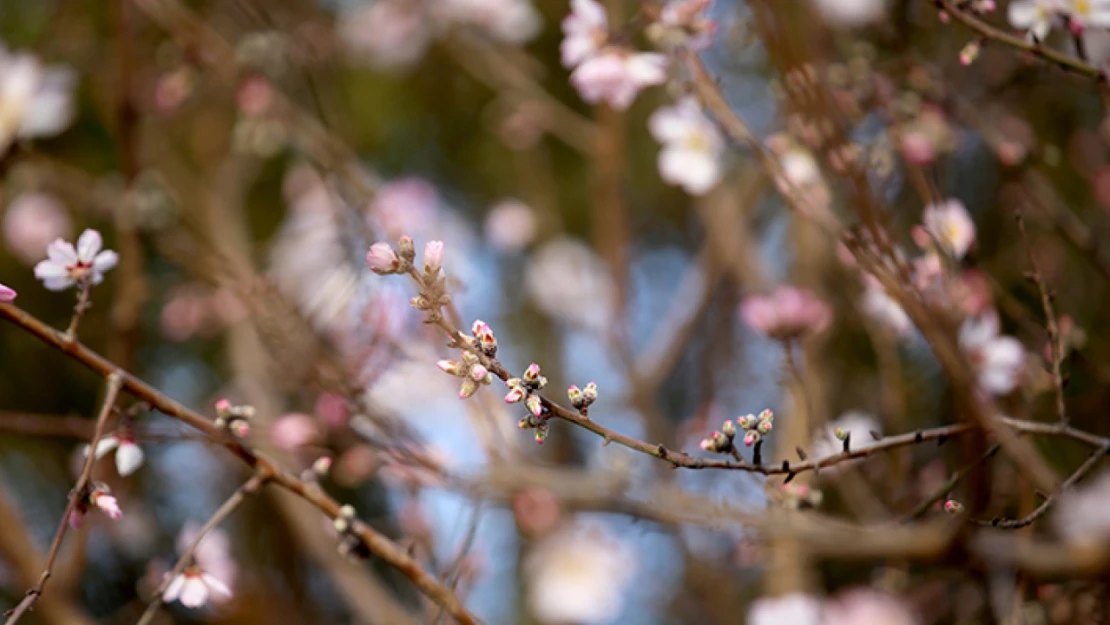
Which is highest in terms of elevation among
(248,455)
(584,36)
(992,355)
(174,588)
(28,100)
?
(28,100)

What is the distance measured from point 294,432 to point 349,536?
22.0 inches

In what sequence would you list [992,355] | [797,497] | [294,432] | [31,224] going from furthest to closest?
[31,224] < [294,432] < [992,355] < [797,497]

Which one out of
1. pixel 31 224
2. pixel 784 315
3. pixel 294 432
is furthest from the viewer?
pixel 31 224

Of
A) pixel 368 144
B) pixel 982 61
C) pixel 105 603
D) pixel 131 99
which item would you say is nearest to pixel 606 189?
pixel 982 61

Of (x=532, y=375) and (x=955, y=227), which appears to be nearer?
(x=532, y=375)

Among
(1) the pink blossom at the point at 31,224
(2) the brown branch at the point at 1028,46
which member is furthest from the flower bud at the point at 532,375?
(1) the pink blossom at the point at 31,224

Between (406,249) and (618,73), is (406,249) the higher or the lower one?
the lower one

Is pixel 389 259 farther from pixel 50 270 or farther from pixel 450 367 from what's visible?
pixel 50 270

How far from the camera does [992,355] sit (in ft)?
3.50

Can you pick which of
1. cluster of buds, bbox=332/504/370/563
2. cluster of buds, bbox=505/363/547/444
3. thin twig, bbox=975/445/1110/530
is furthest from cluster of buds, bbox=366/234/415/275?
thin twig, bbox=975/445/1110/530

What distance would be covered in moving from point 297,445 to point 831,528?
77 centimetres

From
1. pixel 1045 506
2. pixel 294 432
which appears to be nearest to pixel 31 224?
pixel 294 432

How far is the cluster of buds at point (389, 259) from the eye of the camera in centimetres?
68

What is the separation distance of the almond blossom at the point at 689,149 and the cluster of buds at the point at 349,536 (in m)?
0.71
